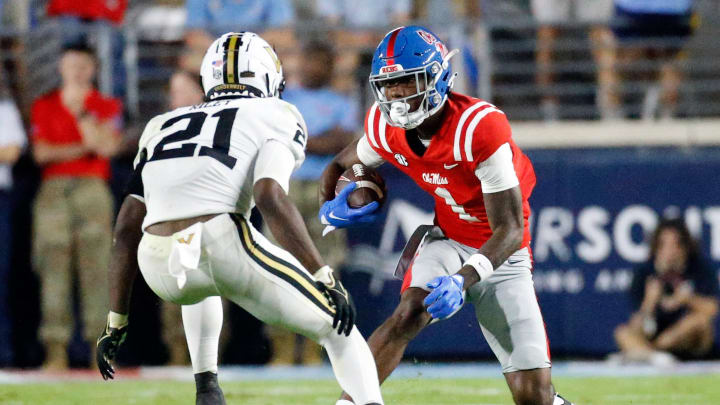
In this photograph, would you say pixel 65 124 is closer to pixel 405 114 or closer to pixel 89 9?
pixel 89 9

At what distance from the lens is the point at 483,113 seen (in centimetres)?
464

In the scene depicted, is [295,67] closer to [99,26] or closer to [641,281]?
[99,26]

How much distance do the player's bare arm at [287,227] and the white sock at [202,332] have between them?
0.80m

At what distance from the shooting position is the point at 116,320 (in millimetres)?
4781

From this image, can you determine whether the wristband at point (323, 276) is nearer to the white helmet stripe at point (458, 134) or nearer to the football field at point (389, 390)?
the white helmet stripe at point (458, 134)

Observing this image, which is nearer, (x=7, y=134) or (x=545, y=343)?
(x=545, y=343)

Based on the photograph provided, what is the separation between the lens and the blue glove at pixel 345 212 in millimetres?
4855

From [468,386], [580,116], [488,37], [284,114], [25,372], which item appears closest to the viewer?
[284,114]

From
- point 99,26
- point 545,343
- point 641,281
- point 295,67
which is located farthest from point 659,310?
point 99,26

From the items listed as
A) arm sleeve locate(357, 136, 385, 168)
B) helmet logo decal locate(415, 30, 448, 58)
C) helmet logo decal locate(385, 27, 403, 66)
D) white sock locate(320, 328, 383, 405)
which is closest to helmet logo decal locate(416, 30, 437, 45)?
helmet logo decal locate(415, 30, 448, 58)

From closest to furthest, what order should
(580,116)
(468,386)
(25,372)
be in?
(468,386) < (25,372) < (580,116)

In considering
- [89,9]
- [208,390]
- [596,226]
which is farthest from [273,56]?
[89,9]

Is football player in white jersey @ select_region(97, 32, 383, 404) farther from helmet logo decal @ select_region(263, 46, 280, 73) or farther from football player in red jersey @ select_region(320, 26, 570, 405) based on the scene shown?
football player in red jersey @ select_region(320, 26, 570, 405)

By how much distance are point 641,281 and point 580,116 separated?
58.4 inches
